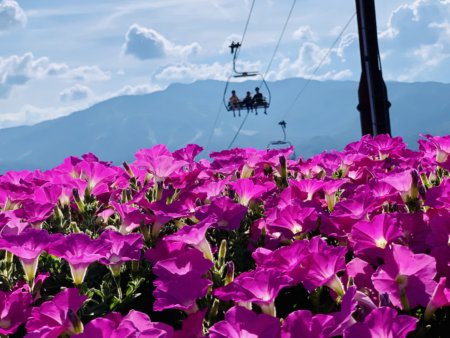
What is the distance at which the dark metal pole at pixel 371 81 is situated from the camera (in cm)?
839

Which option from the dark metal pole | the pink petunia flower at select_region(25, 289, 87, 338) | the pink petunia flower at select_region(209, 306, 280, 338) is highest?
the dark metal pole

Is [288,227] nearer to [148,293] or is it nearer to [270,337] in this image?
[148,293]

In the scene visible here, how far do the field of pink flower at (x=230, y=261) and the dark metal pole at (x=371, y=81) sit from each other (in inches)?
207

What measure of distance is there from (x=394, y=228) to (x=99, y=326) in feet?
3.20

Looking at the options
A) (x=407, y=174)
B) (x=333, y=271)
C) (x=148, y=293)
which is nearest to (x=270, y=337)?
(x=333, y=271)

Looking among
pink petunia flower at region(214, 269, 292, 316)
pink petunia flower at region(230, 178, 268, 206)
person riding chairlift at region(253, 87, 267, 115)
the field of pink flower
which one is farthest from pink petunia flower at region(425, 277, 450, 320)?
person riding chairlift at region(253, 87, 267, 115)

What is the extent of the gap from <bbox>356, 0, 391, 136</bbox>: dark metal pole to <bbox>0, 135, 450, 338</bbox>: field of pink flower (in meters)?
5.25

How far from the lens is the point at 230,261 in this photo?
1.88 meters

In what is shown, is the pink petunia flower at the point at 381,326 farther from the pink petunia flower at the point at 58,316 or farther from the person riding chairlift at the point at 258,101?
the person riding chairlift at the point at 258,101

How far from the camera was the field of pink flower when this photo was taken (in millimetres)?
1605

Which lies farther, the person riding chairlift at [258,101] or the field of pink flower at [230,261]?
the person riding chairlift at [258,101]

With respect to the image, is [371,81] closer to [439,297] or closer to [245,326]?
[439,297]

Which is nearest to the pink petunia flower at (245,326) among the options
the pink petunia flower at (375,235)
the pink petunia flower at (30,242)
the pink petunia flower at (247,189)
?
the pink petunia flower at (375,235)

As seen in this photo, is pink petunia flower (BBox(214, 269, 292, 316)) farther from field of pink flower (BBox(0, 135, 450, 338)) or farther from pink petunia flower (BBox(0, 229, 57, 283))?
pink petunia flower (BBox(0, 229, 57, 283))
